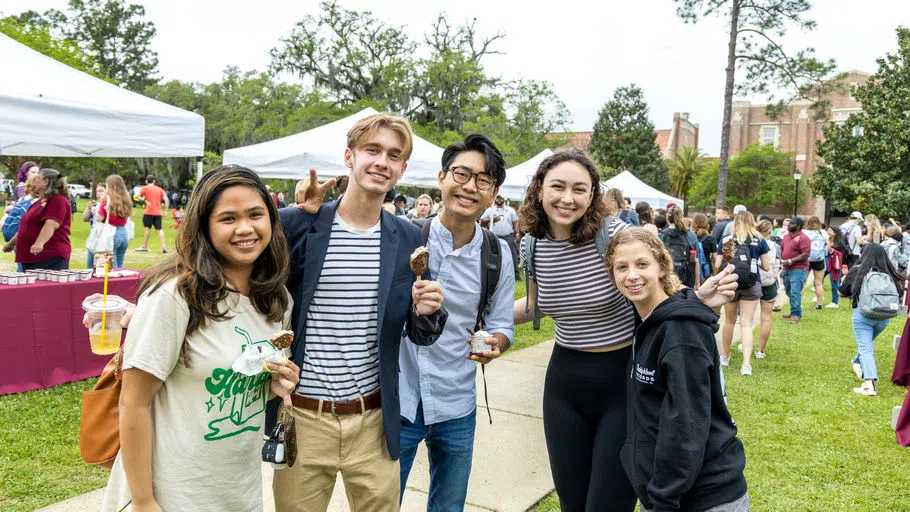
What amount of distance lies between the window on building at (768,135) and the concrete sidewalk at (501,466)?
54.6 meters

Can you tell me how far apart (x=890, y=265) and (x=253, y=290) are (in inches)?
291

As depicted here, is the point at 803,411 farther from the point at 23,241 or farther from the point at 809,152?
the point at 809,152

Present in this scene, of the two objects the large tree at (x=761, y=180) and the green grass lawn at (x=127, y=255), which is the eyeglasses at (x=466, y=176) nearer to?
the green grass lawn at (x=127, y=255)

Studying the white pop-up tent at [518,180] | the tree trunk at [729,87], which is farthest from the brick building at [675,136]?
the white pop-up tent at [518,180]

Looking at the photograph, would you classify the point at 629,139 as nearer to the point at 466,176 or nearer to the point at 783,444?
the point at 783,444

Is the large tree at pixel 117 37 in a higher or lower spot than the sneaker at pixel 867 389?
higher

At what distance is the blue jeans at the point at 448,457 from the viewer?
2.58 meters

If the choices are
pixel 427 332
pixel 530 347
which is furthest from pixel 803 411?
pixel 427 332

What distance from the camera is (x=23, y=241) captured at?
6.67 metres

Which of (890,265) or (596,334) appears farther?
(890,265)

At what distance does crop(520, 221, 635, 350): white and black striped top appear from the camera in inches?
107

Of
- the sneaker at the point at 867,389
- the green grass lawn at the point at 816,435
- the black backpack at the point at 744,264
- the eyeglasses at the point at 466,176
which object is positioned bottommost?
the green grass lawn at the point at 816,435

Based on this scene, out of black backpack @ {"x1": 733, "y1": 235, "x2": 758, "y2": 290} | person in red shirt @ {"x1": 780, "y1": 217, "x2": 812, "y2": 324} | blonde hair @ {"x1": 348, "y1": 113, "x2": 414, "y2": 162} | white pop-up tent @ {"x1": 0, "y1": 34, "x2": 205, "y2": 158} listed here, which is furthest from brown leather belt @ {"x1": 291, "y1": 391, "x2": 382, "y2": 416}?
person in red shirt @ {"x1": 780, "y1": 217, "x2": 812, "y2": 324}

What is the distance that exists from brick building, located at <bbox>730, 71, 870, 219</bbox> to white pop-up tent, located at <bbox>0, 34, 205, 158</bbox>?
48.5 m
